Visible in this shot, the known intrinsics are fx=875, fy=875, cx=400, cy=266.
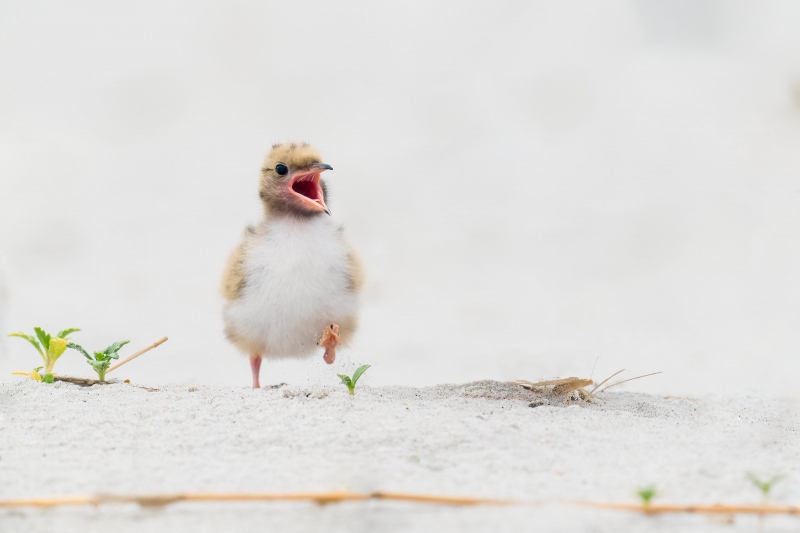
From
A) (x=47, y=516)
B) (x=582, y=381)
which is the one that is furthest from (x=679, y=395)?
(x=47, y=516)

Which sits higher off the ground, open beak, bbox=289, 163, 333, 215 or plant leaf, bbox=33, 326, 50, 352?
open beak, bbox=289, 163, 333, 215

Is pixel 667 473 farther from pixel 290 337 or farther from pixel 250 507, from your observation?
pixel 290 337

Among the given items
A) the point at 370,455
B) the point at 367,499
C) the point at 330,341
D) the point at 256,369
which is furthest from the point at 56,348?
the point at 367,499

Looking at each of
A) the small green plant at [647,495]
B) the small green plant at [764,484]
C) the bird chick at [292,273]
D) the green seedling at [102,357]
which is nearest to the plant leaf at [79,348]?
the green seedling at [102,357]

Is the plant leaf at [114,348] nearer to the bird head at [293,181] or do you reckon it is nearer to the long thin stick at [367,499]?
the bird head at [293,181]

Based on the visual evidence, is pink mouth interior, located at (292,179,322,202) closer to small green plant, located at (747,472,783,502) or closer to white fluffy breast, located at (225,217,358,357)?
white fluffy breast, located at (225,217,358,357)

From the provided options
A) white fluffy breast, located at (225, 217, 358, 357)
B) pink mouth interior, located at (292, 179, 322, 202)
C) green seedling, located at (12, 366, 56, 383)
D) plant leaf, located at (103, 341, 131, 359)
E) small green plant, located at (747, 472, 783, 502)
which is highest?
A: pink mouth interior, located at (292, 179, 322, 202)

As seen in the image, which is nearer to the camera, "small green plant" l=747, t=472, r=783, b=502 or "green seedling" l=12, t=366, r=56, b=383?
"small green plant" l=747, t=472, r=783, b=502

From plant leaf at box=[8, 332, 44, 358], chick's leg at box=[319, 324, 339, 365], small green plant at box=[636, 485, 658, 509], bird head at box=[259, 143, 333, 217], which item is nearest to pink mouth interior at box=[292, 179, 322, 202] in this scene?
bird head at box=[259, 143, 333, 217]
